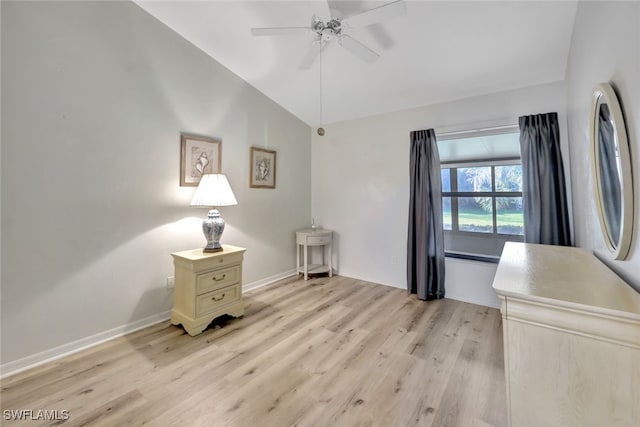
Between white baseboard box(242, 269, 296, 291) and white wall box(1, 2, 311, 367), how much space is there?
35.0 inches

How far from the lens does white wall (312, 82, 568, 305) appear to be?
2781mm

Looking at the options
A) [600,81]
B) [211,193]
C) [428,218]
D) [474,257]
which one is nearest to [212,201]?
[211,193]

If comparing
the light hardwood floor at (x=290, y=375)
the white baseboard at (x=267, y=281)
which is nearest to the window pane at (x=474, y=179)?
the light hardwood floor at (x=290, y=375)

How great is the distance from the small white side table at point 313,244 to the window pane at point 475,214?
1.79 m

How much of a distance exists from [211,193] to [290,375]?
68.0 inches

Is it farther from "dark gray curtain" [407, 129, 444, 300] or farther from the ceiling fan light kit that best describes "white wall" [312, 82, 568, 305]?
the ceiling fan light kit

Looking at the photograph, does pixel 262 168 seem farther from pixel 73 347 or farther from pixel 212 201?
pixel 73 347

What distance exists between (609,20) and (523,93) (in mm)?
1615

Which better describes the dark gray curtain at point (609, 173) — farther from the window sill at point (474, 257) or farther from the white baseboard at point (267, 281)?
the white baseboard at point (267, 281)

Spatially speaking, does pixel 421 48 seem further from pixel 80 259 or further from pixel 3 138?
pixel 80 259

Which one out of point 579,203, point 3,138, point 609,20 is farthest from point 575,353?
point 3,138

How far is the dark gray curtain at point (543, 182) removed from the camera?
94.2 inches

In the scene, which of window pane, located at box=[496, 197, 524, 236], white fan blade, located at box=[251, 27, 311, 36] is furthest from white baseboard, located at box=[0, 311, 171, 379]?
window pane, located at box=[496, 197, 524, 236]

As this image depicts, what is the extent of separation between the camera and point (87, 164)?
82.0 inches
